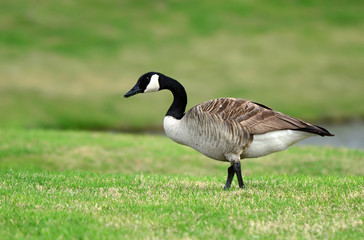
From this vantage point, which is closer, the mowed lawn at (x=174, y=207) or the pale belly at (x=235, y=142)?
the mowed lawn at (x=174, y=207)

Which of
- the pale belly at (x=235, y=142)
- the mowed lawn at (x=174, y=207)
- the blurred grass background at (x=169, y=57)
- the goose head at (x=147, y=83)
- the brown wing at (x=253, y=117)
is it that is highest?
the blurred grass background at (x=169, y=57)

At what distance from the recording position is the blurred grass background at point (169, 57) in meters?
39.5

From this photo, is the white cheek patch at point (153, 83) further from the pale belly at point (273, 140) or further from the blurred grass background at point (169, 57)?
the blurred grass background at point (169, 57)

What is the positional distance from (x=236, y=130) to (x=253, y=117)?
0.45 metres

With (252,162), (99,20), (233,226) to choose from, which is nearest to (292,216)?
(233,226)

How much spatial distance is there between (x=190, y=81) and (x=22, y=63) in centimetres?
1406

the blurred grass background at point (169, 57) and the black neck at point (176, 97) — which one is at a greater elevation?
the blurred grass background at point (169, 57)

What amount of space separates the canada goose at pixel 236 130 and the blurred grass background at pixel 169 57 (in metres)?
25.5

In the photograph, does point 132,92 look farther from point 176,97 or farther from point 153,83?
point 176,97

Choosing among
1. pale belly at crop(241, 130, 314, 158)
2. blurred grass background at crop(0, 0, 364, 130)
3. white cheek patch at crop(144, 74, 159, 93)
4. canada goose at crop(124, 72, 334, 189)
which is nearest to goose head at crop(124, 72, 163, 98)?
white cheek patch at crop(144, 74, 159, 93)

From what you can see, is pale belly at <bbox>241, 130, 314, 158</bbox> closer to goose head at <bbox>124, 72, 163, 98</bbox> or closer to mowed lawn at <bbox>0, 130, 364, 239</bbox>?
mowed lawn at <bbox>0, 130, 364, 239</bbox>

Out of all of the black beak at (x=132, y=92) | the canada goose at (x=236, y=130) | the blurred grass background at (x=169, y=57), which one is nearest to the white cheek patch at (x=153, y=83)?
the black beak at (x=132, y=92)

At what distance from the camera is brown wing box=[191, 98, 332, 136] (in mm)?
10314

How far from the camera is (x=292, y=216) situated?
27.7ft
